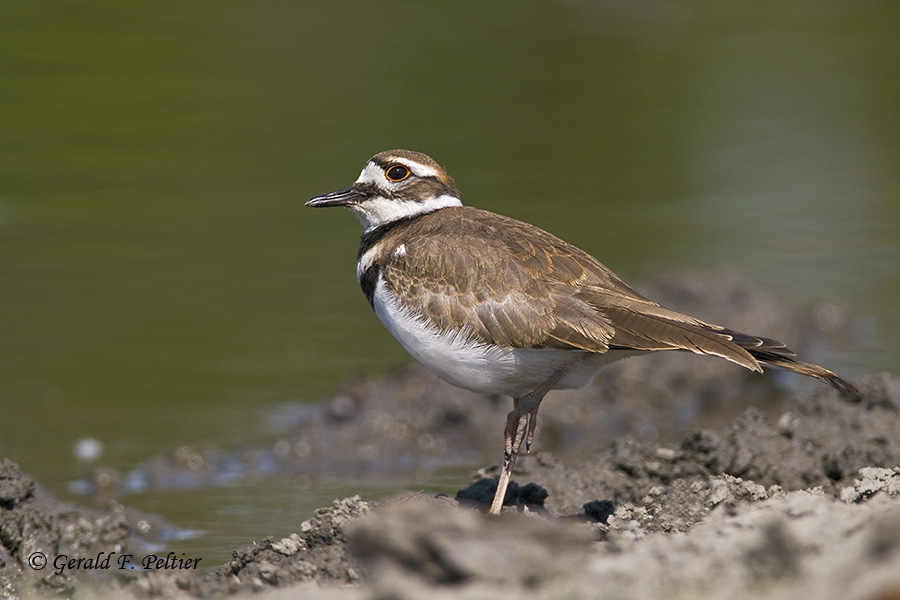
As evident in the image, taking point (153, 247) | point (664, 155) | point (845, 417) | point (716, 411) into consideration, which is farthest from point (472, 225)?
point (664, 155)

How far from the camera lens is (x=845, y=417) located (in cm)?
694

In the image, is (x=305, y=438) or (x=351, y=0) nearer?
(x=305, y=438)

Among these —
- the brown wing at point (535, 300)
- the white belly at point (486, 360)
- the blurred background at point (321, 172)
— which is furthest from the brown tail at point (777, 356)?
the blurred background at point (321, 172)

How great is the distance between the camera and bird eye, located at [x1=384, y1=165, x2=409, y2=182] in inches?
263

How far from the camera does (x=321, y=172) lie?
1355 centimetres

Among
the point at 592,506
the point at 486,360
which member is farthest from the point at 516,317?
the point at 592,506

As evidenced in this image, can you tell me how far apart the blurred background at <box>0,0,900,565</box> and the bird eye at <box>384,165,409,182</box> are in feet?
6.50

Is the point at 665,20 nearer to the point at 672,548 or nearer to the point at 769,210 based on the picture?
the point at 769,210

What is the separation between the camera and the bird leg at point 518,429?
5.75 meters

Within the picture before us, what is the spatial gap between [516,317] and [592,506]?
94 cm

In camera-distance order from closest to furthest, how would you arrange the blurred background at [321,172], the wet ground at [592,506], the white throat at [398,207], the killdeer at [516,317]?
the wet ground at [592,506] → the killdeer at [516,317] → the white throat at [398,207] → the blurred background at [321,172]

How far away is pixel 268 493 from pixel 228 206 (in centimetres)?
620

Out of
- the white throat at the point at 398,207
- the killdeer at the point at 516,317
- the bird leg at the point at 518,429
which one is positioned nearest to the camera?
the killdeer at the point at 516,317

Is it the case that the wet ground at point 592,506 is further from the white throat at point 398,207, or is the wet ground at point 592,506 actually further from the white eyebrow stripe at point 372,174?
the white eyebrow stripe at point 372,174
